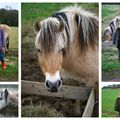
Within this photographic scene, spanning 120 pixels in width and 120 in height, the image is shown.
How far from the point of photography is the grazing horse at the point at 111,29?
2523mm

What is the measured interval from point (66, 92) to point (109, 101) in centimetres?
33

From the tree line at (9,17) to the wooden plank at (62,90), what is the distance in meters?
0.46

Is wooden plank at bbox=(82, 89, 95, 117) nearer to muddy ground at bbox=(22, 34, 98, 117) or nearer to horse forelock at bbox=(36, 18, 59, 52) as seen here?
muddy ground at bbox=(22, 34, 98, 117)

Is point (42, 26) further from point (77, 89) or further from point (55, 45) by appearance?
point (77, 89)

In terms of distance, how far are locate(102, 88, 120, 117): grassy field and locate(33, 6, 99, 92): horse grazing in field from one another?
0.13m

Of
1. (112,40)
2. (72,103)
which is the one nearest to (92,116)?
(72,103)

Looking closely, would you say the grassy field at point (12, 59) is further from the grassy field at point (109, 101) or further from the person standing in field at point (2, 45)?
A: the grassy field at point (109, 101)

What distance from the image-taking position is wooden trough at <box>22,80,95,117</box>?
8.25ft

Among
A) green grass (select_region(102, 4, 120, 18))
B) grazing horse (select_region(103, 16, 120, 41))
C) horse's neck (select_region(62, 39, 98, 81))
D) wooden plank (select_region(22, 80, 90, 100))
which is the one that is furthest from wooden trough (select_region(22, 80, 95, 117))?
green grass (select_region(102, 4, 120, 18))

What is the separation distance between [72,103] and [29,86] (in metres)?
0.35

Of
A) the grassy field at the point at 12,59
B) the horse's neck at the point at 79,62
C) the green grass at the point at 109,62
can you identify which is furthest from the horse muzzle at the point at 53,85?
the green grass at the point at 109,62

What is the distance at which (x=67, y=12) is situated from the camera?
253 cm

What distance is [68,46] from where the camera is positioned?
252 centimetres

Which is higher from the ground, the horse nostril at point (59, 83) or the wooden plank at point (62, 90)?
the horse nostril at point (59, 83)
